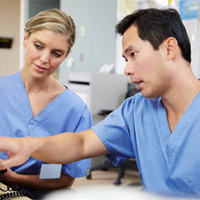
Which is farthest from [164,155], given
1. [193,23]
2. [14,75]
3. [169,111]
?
[193,23]

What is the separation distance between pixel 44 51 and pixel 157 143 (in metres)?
A: 0.55

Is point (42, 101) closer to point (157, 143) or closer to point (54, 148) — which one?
point (54, 148)

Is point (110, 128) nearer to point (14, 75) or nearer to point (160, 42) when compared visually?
point (160, 42)

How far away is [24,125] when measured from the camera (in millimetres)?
1215

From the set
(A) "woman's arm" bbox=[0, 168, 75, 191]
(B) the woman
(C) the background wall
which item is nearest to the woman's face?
(B) the woman

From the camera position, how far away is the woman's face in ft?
3.89

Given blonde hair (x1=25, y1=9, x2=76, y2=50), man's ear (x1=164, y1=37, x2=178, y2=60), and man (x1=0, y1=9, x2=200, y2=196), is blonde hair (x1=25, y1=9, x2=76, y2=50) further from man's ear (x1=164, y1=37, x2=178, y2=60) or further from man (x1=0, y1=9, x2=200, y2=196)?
man's ear (x1=164, y1=37, x2=178, y2=60)

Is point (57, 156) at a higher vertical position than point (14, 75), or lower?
A: lower

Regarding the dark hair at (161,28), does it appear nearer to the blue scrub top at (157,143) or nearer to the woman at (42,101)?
the blue scrub top at (157,143)

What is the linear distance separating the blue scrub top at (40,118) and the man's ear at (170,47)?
17.7 inches

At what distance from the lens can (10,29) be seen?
548cm

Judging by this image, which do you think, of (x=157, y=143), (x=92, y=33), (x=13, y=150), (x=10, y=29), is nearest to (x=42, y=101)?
(x=13, y=150)

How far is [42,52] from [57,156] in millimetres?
420

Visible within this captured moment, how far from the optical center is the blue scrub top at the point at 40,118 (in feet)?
3.95
